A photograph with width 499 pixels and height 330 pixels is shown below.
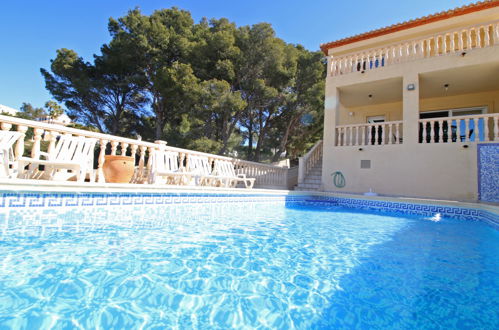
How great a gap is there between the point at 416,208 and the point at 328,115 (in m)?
4.58

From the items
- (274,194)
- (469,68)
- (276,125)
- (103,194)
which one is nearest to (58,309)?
(103,194)

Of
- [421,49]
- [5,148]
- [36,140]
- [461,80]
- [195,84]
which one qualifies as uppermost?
[421,49]

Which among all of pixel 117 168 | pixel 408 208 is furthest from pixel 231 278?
pixel 408 208

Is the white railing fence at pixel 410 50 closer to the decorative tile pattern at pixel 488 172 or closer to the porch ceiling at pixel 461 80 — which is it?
the porch ceiling at pixel 461 80

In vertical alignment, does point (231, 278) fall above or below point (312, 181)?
below

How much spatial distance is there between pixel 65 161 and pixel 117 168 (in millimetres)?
943

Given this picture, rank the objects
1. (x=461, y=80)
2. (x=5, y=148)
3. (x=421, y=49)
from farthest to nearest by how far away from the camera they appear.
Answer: (x=461, y=80)
(x=421, y=49)
(x=5, y=148)

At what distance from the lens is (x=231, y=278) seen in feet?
6.70

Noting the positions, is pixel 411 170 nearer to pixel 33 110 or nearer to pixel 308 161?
pixel 308 161

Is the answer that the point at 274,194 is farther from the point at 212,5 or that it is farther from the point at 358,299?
the point at 212,5

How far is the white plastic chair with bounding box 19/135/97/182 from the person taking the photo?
4695 mm

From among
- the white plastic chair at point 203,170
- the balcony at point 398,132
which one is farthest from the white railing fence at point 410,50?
the white plastic chair at point 203,170

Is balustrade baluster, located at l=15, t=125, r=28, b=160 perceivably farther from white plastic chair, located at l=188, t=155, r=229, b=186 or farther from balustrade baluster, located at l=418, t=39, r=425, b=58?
balustrade baluster, located at l=418, t=39, r=425, b=58

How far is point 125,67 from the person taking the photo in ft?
47.8
